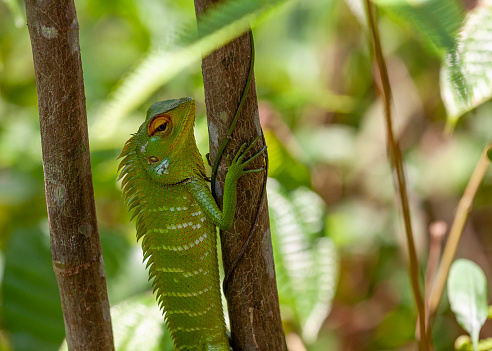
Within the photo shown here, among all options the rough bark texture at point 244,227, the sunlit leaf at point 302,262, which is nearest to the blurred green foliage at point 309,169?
the sunlit leaf at point 302,262

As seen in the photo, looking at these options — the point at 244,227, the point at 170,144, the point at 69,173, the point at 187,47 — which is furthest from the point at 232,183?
the point at 187,47

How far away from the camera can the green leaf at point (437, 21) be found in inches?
18.5

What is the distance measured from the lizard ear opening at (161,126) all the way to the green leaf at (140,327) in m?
0.48

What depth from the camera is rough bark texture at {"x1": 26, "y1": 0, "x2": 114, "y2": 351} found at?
87 centimetres

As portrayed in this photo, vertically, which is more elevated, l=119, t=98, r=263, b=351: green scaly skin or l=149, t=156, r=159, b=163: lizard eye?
l=149, t=156, r=159, b=163: lizard eye

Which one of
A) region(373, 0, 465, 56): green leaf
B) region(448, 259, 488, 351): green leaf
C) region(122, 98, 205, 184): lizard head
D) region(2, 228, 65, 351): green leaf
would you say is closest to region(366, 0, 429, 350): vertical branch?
region(373, 0, 465, 56): green leaf

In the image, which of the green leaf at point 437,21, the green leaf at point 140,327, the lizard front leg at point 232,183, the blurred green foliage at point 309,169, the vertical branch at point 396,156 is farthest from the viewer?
the blurred green foliage at point 309,169

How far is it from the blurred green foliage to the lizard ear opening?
25 centimetres

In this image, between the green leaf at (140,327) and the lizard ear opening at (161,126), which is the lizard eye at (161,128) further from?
the green leaf at (140,327)

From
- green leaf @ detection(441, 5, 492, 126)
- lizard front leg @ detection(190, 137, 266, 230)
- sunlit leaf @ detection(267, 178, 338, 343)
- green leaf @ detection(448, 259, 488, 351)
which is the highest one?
green leaf @ detection(441, 5, 492, 126)

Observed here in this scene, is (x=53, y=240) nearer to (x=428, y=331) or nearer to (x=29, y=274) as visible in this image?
(x=428, y=331)

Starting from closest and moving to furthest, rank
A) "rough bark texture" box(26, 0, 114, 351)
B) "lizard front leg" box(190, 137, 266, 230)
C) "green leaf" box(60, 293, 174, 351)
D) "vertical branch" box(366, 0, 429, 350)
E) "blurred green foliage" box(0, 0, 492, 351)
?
"vertical branch" box(366, 0, 429, 350)
"rough bark texture" box(26, 0, 114, 351)
"lizard front leg" box(190, 137, 266, 230)
"green leaf" box(60, 293, 174, 351)
"blurred green foliage" box(0, 0, 492, 351)

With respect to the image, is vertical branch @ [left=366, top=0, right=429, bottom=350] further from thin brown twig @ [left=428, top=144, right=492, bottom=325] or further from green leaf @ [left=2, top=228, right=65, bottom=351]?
green leaf @ [left=2, top=228, right=65, bottom=351]

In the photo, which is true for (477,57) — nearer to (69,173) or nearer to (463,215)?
(463,215)
